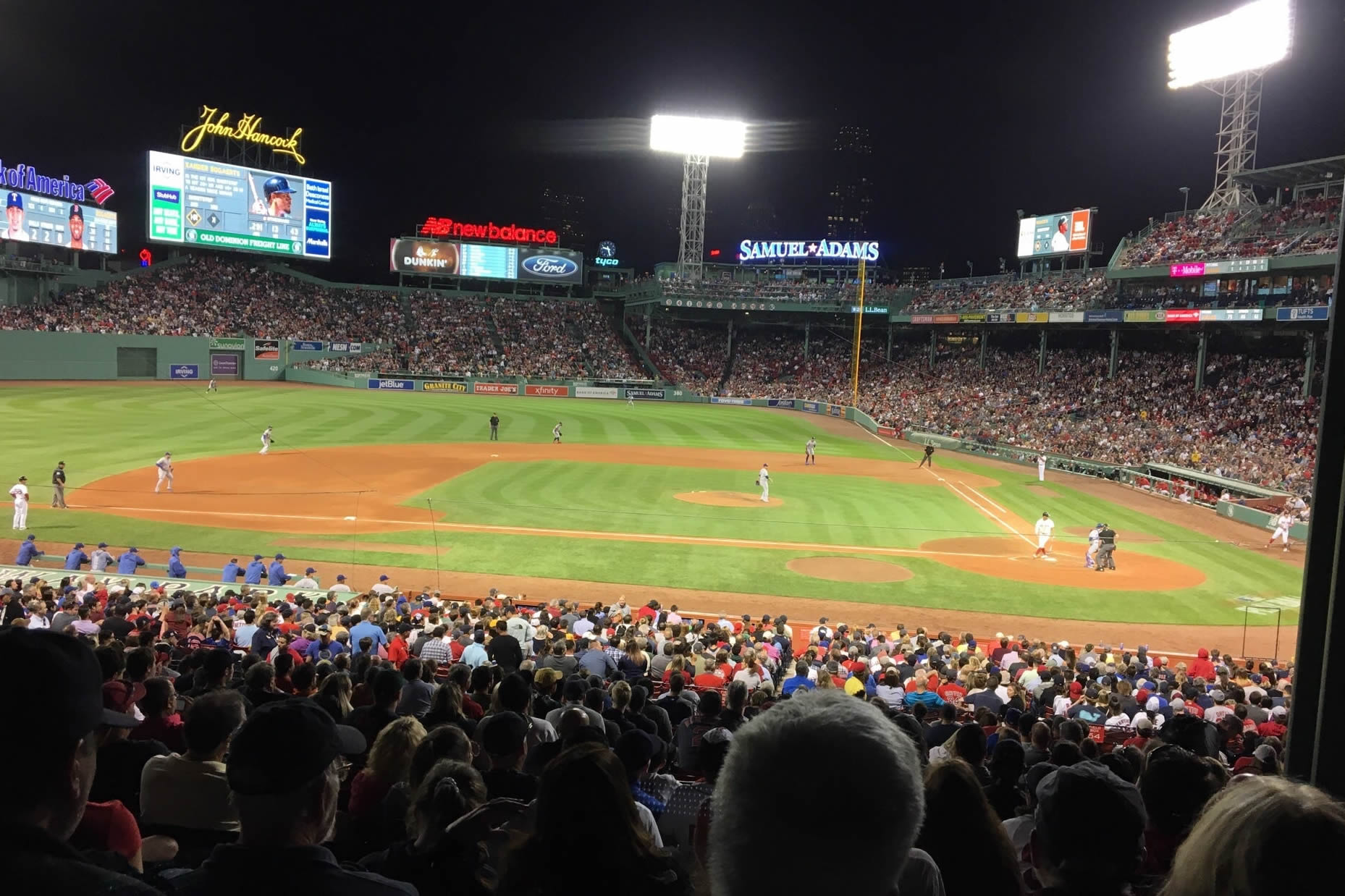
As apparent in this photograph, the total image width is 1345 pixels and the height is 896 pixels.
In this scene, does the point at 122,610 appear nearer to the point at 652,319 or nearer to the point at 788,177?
the point at 652,319

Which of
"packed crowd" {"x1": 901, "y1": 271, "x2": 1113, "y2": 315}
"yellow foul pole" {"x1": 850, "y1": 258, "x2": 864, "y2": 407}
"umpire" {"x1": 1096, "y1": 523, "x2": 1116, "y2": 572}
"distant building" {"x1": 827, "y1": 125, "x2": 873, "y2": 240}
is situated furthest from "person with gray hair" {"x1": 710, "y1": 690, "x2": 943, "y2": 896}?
"distant building" {"x1": 827, "y1": 125, "x2": 873, "y2": 240}

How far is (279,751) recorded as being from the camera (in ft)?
9.23

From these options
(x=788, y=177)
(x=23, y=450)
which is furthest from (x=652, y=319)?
(x=23, y=450)

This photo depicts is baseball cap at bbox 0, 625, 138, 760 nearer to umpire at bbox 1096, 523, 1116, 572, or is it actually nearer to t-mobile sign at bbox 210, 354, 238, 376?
umpire at bbox 1096, 523, 1116, 572

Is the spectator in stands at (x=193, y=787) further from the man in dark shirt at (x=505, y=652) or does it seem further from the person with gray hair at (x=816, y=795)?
the man in dark shirt at (x=505, y=652)

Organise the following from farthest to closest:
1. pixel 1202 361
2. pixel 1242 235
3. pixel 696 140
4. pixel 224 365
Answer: pixel 224 365, pixel 696 140, pixel 1202 361, pixel 1242 235

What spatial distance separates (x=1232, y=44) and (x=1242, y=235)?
33.3 ft

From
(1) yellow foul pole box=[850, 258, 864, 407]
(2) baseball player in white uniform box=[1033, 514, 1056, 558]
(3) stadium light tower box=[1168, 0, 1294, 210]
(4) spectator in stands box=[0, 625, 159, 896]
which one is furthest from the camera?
(1) yellow foul pole box=[850, 258, 864, 407]

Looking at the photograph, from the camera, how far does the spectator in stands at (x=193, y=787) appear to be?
14.3 ft

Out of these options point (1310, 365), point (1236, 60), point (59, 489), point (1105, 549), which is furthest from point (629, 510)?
point (1236, 60)

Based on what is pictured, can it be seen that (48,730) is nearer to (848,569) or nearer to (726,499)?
(848,569)

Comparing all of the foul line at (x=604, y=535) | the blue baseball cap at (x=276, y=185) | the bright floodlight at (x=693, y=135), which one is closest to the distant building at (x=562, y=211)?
the blue baseball cap at (x=276, y=185)

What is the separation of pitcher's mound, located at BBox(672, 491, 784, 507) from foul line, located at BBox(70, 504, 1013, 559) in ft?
16.3

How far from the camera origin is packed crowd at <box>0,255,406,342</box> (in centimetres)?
7044
